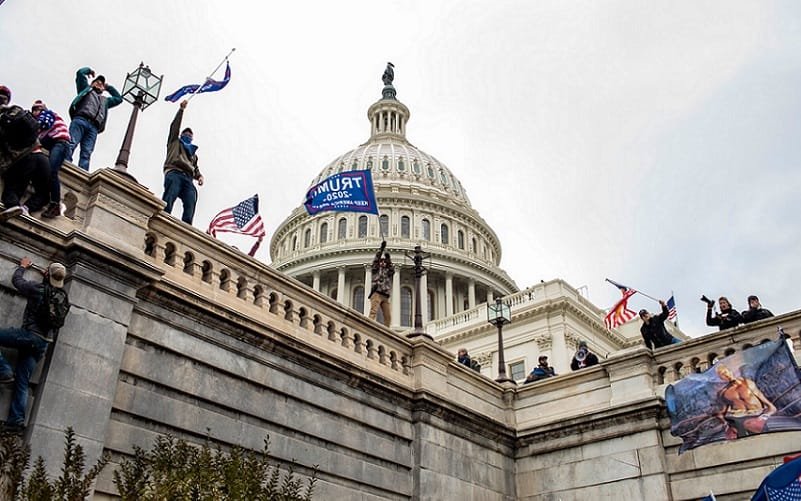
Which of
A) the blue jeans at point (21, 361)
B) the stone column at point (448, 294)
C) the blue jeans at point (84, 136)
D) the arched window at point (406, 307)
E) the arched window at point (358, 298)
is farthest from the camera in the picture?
the arched window at point (358, 298)

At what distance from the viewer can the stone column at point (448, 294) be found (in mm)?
78375

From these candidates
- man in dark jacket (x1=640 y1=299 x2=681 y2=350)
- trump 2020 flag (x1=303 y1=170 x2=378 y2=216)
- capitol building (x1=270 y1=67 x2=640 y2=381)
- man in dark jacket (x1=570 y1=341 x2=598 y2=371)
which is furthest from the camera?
capitol building (x1=270 y1=67 x2=640 y2=381)

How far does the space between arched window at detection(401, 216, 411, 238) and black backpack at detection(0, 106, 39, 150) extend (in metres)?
75.8

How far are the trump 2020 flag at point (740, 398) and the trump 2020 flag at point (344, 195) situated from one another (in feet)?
26.2

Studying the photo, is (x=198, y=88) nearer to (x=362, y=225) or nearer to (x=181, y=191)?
(x=181, y=191)

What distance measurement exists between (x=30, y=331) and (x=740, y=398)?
11.9 meters

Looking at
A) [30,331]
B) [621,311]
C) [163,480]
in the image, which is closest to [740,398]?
[163,480]

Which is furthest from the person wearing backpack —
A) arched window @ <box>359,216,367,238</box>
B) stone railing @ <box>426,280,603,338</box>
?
arched window @ <box>359,216,367,238</box>

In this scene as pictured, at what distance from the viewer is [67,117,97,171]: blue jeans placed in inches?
497

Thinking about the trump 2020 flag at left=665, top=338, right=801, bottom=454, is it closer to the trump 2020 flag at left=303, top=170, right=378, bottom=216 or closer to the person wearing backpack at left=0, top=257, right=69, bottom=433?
the trump 2020 flag at left=303, top=170, right=378, bottom=216

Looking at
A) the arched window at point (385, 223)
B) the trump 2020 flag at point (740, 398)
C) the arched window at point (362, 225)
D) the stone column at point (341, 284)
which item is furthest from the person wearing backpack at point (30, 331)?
the arched window at point (362, 225)

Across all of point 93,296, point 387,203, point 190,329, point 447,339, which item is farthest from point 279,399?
point 387,203

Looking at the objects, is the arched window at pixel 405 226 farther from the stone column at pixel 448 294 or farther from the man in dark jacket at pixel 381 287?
the man in dark jacket at pixel 381 287

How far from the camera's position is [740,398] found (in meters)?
13.9
